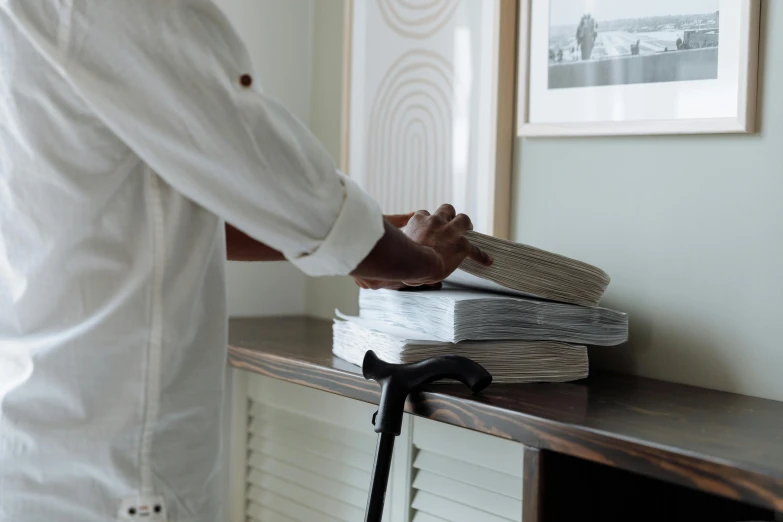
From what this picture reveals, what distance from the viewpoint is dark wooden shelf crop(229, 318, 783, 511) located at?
86 centimetres

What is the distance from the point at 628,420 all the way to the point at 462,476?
284 mm

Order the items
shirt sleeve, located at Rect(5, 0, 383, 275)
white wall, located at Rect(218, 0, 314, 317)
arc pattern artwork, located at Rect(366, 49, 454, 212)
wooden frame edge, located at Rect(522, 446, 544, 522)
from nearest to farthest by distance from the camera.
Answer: shirt sleeve, located at Rect(5, 0, 383, 275) → wooden frame edge, located at Rect(522, 446, 544, 522) → arc pattern artwork, located at Rect(366, 49, 454, 212) → white wall, located at Rect(218, 0, 314, 317)

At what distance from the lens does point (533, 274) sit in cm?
123

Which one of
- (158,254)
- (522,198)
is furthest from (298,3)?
(158,254)

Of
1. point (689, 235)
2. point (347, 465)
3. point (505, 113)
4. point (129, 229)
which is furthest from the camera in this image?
point (505, 113)

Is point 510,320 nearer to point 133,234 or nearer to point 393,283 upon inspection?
point 393,283

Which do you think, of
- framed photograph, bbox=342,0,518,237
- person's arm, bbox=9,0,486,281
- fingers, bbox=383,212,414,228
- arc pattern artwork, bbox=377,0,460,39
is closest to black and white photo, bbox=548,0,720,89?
framed photograph, bbox=342,0,518,237

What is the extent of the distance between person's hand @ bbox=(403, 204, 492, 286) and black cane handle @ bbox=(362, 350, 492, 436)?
108mm

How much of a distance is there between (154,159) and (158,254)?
0.13 metres

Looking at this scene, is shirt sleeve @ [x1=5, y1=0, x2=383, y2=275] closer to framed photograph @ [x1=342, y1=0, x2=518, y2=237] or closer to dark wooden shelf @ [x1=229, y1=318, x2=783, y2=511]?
dark wooden shelf @ [x1=229, y1=318, x2=783, y2=511]

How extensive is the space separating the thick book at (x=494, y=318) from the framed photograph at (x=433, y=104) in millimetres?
352

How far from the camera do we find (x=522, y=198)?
1584 millimetres

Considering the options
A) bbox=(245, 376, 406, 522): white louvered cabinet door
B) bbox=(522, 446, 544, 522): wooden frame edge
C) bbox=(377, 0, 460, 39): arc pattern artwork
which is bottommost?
bbox=(245, 376, 406, 522): white louvered cabinet door

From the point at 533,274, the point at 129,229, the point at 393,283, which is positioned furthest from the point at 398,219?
the point at 129,229
